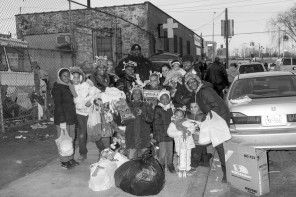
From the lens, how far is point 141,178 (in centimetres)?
454

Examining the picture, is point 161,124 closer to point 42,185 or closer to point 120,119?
point 120,119

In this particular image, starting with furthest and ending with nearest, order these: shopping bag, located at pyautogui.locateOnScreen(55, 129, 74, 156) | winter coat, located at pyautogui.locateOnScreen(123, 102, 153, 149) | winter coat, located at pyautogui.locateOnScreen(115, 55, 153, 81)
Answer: winter coat, located at pyautogui.locateOnScreen(115, 55, 153, 81) < shopping bag, located at pyautogui.locateOnScreen(55, 129, 74, 156) < winter coat, located at pyautogui.locateOnScreen(123, 102, 153, 149)

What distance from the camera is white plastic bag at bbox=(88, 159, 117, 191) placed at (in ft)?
15.9

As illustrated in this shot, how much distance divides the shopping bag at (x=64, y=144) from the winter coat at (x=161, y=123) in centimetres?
141

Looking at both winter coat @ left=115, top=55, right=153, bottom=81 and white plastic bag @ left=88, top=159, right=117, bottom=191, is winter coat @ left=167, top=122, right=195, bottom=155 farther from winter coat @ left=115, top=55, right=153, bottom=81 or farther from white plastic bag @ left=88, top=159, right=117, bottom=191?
winter coat @ left=115, top=55, right=153, bottom=81

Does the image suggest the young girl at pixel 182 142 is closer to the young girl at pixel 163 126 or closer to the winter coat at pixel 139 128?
the young girl at pixel 163 126

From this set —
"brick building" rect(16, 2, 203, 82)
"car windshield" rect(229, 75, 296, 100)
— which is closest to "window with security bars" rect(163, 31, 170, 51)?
"brick building" rect(16, 2, 203, 82)

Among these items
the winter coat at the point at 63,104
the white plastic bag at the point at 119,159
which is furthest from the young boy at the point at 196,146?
A: the winter coat at the point at 63,104

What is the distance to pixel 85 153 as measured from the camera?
6445 mm

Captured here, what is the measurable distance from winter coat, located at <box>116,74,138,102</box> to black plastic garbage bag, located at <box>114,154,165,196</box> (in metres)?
1.58

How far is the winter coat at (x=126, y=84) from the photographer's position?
619 centimetres

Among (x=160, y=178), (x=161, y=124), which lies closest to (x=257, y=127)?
(x=161, y=124)

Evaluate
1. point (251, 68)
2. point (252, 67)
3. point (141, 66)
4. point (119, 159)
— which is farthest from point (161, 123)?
point (252, 67)

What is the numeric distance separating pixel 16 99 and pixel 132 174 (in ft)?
21.3
